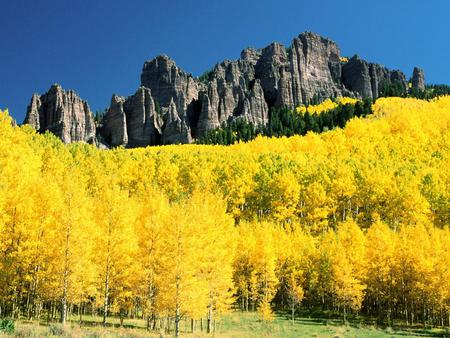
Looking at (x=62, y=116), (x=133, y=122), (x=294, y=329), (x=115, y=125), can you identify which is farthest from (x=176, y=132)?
(x=294, y=329)

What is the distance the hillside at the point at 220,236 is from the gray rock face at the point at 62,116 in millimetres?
54857

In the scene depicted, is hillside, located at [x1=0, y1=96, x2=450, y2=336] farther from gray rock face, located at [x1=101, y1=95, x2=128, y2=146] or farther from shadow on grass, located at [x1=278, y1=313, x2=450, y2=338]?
gray rock face, located at [x1=101, y1=95, x2=128, y2=146]

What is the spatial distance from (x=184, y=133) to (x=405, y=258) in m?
110

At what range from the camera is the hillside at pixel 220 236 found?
83.9 feet

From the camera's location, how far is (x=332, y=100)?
191m

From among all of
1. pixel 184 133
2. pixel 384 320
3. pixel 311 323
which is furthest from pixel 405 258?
pixel 184 133

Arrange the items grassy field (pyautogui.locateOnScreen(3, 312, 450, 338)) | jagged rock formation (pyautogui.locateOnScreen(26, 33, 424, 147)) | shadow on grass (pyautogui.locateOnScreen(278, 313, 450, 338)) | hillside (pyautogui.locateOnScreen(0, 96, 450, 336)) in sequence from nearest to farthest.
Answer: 1. hillside (pyautogui.locateOnScreen(0, 96, 450, 336))
2. grassy field (pyautogui.locateOnScreen(3, 312, 450, 338))
3. shadow on grass (pyautogui.locateOnScreen(278, 313, 450, 338))
4. jagged rock formation (pyautogui.locateOnScreen(26, 33, 424, 147))

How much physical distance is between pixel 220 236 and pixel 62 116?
403ft

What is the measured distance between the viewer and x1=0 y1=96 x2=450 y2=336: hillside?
83.9 feet

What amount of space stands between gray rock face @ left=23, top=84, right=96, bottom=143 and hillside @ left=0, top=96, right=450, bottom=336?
180 ft

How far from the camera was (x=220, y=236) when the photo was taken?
2841cm

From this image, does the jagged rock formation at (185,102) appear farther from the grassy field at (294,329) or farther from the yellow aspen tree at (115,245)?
the yellow aspen tree at (115,245)

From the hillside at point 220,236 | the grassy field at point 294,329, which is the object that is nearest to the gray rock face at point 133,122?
the hillside at point 220,236

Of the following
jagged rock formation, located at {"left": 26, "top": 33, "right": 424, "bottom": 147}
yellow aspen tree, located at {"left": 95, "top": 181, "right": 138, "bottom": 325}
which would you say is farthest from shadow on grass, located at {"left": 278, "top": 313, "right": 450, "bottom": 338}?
jagged rock formation, located at {"left": 26, "top": 33, "right": 424, "bottom": 147}
